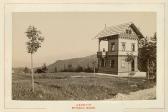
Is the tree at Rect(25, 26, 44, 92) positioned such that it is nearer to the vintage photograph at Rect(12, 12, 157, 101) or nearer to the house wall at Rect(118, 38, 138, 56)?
the vintage photograph at Rect(12, 12, 157, 101)

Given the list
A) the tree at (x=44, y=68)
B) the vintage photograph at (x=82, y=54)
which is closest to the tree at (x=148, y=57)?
the vintage photograph at (x=82, y=54)

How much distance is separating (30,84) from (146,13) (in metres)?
0.24

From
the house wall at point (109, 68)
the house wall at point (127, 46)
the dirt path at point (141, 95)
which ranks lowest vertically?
the dirt path at point (141, 95)

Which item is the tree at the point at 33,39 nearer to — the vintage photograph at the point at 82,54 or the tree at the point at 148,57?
the vintage photograph at the point at 82,54

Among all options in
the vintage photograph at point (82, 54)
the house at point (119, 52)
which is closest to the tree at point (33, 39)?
the vintage photograph at point (82, 54)

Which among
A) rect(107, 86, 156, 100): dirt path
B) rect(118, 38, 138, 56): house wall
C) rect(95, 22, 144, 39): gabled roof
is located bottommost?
rect(107, 86, 156, 100): dirt path

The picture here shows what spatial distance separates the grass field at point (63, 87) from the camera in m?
0.52

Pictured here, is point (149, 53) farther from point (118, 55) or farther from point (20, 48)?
point (20, 48)

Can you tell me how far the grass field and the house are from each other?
0.07ft

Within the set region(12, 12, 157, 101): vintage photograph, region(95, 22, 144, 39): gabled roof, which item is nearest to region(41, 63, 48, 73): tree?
region(12, 12, 157, 101): vintage photograph

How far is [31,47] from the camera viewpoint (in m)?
0.53

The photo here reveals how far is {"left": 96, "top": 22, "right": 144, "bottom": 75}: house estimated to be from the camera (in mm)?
526

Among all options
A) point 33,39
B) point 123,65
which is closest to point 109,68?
point 123,65

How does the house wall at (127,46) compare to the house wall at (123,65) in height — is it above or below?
above
